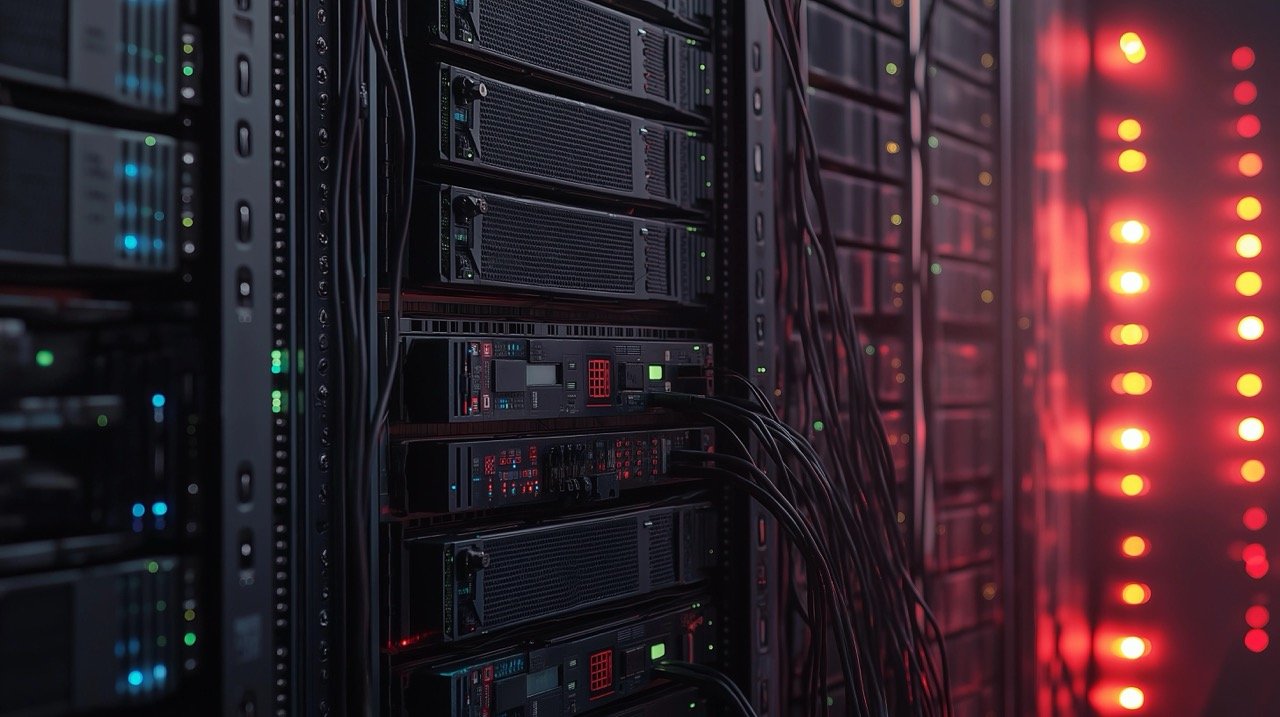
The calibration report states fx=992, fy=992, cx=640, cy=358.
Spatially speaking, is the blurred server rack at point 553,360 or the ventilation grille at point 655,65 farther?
the ventilation grille at point 655,65

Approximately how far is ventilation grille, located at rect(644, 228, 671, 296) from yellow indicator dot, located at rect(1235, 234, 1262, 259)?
1327 millimetres

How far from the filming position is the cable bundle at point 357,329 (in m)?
1.00

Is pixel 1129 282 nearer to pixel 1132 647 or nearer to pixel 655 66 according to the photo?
pixel 1132 647

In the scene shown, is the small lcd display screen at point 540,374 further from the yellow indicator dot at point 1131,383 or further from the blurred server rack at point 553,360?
the yellow indicator dot at point 1131,383

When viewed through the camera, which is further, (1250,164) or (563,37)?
(1250,164)

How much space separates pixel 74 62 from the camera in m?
0.82

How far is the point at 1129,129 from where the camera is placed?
221 centimetres

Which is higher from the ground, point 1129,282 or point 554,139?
point 554,139

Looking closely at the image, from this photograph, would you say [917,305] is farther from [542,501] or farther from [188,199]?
[188,199]

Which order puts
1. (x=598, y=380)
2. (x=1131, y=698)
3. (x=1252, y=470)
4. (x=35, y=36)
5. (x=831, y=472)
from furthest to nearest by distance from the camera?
(x=1131, y=698) < (x=1252, y=470) < (x=831, y=472) < (x=598, y=380) < (x=35, y=36)

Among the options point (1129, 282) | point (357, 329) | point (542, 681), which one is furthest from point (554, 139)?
point (1129, 282)

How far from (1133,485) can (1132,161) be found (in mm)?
717

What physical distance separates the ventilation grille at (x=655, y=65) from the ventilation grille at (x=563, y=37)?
4 cm

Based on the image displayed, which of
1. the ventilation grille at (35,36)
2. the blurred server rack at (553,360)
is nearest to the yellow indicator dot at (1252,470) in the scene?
the blurred server rack at (553,360)
